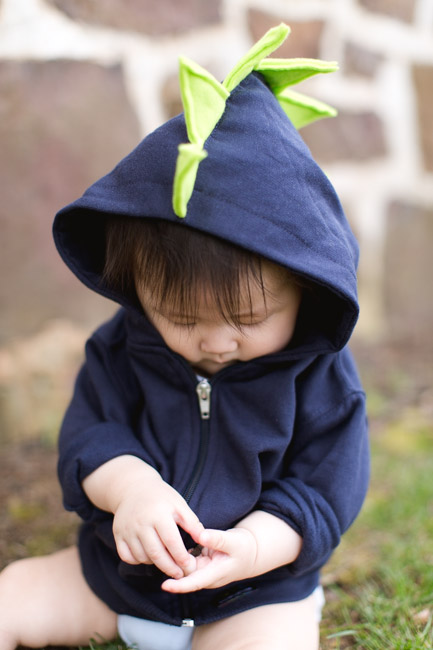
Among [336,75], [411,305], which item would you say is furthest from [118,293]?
[411,305]

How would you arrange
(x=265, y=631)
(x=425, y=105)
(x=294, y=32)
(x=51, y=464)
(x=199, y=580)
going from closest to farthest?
(x=199, y=580)
(x=265, y=631)
(x=51, y=464)
(x=294, y=32)
(x=425, y=105)

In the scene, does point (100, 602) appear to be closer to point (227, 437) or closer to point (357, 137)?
point (227, 437)

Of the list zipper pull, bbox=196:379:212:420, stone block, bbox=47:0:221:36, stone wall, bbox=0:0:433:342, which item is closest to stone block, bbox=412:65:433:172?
stone wall, bbox=0:0:433:342

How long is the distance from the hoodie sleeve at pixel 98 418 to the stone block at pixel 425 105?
2.13 m

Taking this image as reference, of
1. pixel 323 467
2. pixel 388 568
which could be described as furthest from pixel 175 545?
pixel 388 568

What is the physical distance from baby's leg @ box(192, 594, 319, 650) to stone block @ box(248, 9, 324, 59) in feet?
6.33

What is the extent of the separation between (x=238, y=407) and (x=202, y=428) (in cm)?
8

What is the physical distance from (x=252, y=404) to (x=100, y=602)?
1.72 feet

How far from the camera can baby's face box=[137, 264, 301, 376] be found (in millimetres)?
1213

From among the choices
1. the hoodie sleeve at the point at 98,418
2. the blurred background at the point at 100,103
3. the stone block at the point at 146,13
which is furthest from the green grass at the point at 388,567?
the stone block at the point at 146,13

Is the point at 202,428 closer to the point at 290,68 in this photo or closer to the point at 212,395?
the point at 212,395

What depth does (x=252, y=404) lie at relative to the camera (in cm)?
138

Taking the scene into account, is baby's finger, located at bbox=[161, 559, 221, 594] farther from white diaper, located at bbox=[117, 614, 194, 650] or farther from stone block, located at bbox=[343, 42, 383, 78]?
stone block, located at bbox=[343, 42, 383, 78]

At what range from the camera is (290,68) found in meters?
1.29
